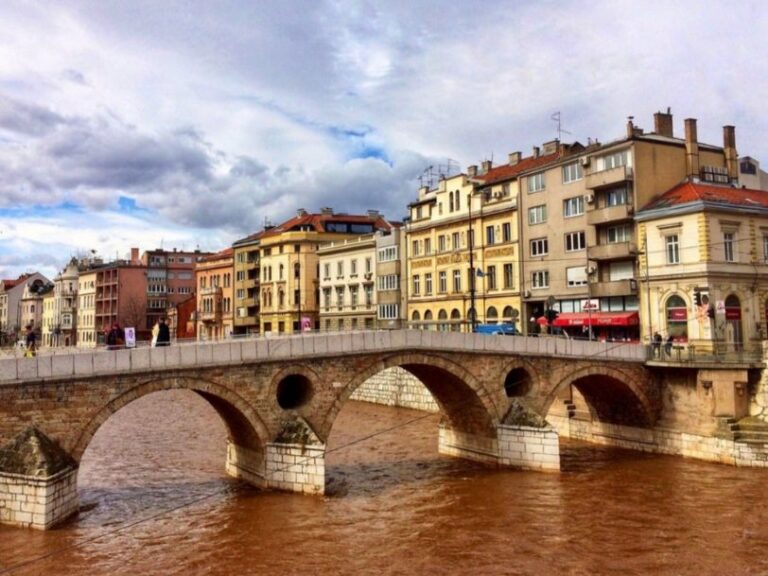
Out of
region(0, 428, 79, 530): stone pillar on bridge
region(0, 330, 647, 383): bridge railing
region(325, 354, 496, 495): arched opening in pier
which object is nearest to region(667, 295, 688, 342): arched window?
region(0, 330, 647, 383): bridge railing

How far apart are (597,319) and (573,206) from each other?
6347 millimetres

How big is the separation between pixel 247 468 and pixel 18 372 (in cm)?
856

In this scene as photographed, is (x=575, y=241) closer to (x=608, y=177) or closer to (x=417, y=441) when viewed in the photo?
(x=608, y=177)

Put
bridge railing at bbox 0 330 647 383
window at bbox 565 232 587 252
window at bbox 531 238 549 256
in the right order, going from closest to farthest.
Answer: bridge railing at bbox 0 330 647 383 < window at bbox 565 232 587 252 < window at bbox 531 238 549 256

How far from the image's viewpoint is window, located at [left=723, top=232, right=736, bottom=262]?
31.3 m

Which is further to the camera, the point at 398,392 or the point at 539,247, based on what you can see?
the point at 398,392

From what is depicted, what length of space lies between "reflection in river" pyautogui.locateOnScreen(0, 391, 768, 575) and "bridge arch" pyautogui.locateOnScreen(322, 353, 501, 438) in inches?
69.2

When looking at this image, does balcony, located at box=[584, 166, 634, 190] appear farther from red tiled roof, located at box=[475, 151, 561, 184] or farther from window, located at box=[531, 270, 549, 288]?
window, located at box=[531, 270, 549, 288]

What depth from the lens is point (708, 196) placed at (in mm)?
31734

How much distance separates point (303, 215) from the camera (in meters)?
68.8

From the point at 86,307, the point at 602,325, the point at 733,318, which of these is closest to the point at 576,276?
the point at 602,325

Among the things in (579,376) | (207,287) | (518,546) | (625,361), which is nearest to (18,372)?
(518,546)

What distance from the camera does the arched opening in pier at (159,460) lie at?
71.1 feet

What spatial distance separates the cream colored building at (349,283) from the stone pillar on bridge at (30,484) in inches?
1359
